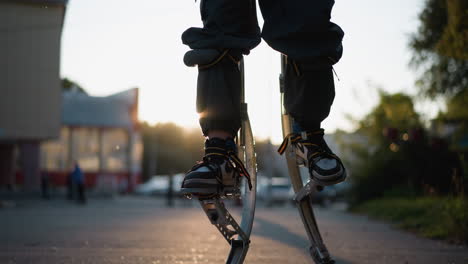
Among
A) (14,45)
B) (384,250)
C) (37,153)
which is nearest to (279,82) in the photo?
(384,250)

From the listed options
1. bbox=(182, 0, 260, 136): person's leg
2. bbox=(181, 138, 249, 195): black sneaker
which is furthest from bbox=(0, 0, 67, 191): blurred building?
bbox=(181, 138, 249, 195): black sneaker

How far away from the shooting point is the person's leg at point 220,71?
91.0 inches

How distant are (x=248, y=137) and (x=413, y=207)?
22.3 feet

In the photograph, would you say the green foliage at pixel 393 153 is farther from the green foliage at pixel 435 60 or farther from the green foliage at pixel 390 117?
the green foliage at pixel 435 60

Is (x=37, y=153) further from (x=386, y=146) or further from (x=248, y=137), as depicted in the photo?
(x=248, y=137)

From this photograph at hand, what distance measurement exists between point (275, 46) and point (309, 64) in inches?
5.5

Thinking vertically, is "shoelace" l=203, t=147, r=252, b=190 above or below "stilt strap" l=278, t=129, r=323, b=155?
below

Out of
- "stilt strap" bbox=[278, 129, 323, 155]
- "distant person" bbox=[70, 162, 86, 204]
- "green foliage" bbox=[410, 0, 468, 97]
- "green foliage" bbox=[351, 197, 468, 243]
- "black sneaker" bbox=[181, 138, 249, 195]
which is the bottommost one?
"distant person" bbox=[70, 162, 86, 204]

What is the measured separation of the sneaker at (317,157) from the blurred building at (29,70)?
22555 mm

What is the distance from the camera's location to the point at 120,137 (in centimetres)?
4628

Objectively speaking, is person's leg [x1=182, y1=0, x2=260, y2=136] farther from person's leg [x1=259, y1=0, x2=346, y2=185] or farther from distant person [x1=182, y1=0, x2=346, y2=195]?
person's leg [x1=259, y1=0, x2=346, y2=185]

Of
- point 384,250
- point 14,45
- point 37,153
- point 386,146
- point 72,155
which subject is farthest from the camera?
point 72,155

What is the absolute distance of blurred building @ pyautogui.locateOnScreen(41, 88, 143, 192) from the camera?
44.4m

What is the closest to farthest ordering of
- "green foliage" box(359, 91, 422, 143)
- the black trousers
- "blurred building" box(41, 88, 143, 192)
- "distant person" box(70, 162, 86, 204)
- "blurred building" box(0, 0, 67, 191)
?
the black trousers < "green foliage" box(359, 91, 422, 143) < "distant person" box(70, 162, 86, 204) < "blurred building" box(0, 0, 67, 191) < "blurred building" box(41, 88, 143, 192)
